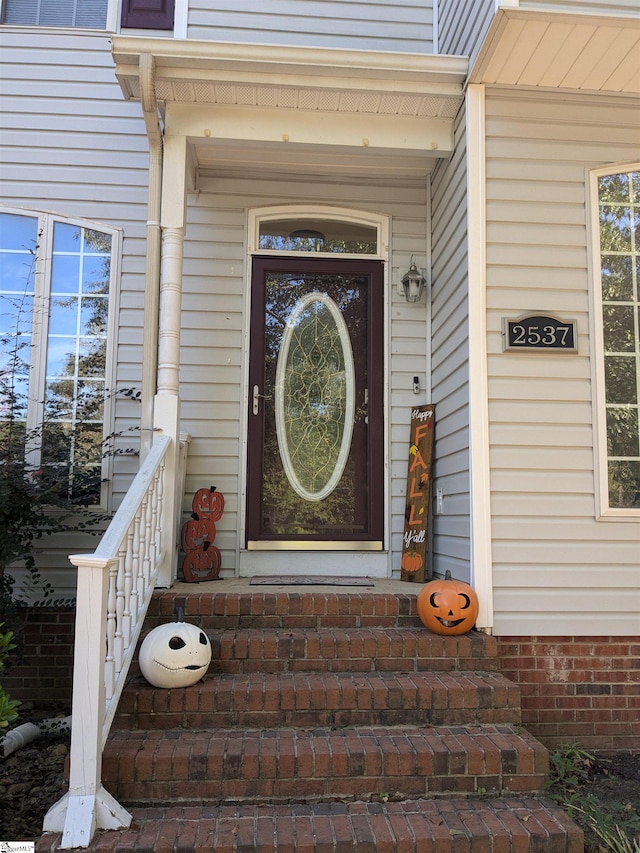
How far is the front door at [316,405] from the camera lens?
172 inches

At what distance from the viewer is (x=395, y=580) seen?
13.7ft

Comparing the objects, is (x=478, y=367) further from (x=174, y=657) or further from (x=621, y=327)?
(x=174, y=657)

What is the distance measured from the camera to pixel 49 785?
2971mm

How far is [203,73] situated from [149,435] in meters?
1.95

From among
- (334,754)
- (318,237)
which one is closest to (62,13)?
(318,237)

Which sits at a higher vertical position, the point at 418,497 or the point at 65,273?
the point at 65,273

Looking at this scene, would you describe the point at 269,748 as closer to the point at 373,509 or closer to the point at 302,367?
the point at 373,509

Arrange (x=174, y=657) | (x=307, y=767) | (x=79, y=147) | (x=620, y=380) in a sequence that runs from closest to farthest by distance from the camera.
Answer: (x=307, y=767)
(x=174, y=657)
(x=620, y=380)
(x=79, y=147)

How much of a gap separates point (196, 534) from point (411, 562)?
1.33 m

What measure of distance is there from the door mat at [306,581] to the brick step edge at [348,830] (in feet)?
4.80

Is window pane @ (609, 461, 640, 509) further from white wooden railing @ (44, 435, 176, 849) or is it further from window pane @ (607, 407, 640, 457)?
white wooden railing @ (44, 435, 176, 849)

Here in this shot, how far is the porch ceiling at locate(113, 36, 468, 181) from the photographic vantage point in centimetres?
350

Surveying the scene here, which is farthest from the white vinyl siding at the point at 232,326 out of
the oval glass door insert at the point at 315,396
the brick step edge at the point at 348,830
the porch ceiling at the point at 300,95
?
the brick step edge at the point at 348,830

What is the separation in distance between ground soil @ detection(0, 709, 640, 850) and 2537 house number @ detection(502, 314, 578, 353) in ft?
6.69
